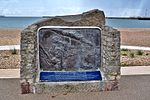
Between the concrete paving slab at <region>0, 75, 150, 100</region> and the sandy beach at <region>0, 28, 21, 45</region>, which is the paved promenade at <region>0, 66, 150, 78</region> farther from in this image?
the sandy beach at <region>0, 28, 21, 45</region>

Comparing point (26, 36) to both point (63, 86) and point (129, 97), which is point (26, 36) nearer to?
point (63, 86)

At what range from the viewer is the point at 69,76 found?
794 cm

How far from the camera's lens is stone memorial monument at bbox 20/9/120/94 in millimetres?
7762

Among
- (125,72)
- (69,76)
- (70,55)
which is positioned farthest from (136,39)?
(69,76)

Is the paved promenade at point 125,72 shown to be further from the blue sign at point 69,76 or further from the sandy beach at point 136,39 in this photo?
the sandy beach at point 136,39

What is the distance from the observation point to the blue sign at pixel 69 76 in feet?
25.7

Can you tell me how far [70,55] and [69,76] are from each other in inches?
20.4

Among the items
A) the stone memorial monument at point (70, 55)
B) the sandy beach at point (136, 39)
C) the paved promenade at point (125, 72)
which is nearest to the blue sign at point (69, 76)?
the stone memorial monument at point (70, 55)

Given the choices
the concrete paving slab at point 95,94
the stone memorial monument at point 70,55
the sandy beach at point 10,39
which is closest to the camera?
the concrete paving slab at point 95,94

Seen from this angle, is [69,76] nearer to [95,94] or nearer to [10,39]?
[95,94]

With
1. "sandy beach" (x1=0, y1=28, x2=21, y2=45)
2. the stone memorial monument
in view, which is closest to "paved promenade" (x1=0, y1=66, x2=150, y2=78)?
the stone memorial monument

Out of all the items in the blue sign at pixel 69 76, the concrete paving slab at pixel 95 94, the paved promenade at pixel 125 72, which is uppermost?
the blue sign at pixel 69 76

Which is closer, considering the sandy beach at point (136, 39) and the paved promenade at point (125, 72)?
the paved promenade at point (125, 72)

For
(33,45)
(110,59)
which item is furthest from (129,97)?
(33,45)
